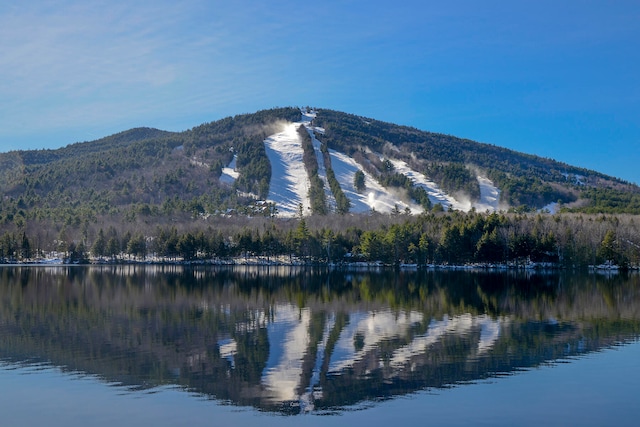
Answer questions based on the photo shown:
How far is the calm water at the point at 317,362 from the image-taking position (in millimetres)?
21031

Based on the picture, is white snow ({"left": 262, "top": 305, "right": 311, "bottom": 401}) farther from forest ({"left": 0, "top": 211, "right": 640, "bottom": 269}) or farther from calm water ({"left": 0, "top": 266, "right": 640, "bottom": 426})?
forest ({"left": 0, "top": 211, "right": 640, "bottom": 269})

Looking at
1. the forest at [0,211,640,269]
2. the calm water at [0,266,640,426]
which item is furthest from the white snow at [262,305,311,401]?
the forest at [0,211,640,269]

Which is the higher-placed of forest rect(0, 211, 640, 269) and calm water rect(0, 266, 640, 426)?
forest rect(0, 211, 640, 269)

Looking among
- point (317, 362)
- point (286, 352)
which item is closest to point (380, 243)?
point (286, 352)

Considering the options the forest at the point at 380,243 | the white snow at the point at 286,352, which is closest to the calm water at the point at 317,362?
the white snow at the point at 286,352

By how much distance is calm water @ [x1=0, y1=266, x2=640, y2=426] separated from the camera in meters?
21.0

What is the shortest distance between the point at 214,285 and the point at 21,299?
23.0m

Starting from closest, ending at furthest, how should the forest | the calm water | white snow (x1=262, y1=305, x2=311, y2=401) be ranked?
the calm water
white snow (x1=262, y1=305, x2=311, y2=401)
the forest

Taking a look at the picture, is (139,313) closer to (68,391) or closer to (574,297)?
(68,391)

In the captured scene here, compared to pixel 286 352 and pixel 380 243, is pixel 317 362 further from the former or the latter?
pixel 380 243

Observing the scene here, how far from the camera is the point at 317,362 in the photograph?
2850 centimetres

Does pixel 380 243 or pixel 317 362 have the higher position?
pixel 380 243

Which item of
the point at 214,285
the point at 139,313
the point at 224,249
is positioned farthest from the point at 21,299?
the point at 224,249

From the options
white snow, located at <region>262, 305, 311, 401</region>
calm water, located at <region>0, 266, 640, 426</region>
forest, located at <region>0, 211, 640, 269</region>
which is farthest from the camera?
forest, located at <region>0, 211, 640, 269</region>
